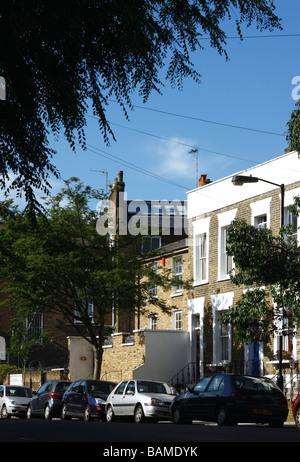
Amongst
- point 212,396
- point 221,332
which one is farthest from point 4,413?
point 212,396

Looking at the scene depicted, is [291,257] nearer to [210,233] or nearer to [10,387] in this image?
[210,233]

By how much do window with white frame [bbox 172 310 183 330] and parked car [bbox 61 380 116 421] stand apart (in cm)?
1075

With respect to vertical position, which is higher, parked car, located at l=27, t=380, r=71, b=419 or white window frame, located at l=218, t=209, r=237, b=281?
white window frame, located at l=218, t=209, r=237, b=281

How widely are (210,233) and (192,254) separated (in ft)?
6.52

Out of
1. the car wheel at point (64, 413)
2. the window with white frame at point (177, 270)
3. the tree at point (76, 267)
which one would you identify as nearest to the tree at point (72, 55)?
the car wheel at point (64, 413)

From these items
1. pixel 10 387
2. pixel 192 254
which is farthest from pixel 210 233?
pixel 10 387

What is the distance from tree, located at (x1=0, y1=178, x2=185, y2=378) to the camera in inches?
1377

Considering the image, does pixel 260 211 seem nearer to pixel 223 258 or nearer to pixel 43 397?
pixel 223 258

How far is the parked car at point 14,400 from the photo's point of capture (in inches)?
1383

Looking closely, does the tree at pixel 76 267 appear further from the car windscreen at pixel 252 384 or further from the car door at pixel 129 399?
the car windscreen at pixel 252 384

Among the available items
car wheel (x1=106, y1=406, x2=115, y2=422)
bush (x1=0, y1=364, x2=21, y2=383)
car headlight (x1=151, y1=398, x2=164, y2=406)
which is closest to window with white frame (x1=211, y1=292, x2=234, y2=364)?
car wheel (x1=106, y1=406, x2=115, y2=422)

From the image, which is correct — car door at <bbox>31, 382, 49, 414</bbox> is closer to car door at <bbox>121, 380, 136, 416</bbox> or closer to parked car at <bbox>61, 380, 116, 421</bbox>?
parked car at <bbox>61, 380, 116, 421</bbox>

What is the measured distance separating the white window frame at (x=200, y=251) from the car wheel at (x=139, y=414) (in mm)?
12338

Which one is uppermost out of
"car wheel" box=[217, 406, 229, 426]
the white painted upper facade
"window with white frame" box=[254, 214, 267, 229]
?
the white painted upper facade
